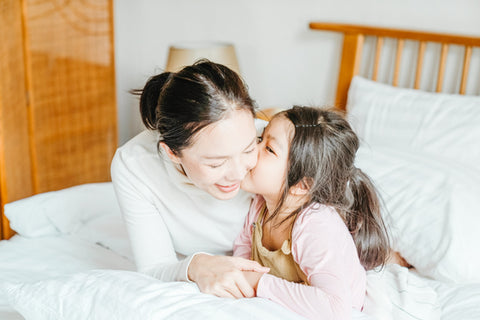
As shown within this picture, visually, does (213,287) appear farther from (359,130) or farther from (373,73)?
(373,73)

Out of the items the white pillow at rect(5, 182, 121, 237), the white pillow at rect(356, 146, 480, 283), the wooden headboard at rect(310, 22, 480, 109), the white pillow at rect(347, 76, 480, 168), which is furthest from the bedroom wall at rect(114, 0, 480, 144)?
the white pillow at rect(5, 182, 121, 237)

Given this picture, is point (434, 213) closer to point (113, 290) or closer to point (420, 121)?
point (420, 121)

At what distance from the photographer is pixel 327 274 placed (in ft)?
3.21

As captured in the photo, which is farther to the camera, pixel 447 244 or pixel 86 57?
pixel 86 57

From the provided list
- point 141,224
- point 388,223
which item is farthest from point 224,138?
point 388,223

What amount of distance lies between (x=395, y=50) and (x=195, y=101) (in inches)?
45.7

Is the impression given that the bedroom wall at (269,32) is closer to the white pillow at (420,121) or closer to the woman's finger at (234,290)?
the white pillow at (420,121)

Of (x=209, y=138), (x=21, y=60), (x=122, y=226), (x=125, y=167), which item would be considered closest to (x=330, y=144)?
(x=209, y=138)

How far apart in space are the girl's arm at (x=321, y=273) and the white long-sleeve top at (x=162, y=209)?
0.86ft

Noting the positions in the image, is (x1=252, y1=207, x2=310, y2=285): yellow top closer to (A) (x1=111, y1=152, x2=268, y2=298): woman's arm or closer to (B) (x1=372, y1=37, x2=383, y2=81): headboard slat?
(A) (x1=111, y1=152, x2=268, y2=298): woman's arm

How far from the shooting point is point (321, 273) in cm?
98

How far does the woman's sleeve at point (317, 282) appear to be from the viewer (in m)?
0.96

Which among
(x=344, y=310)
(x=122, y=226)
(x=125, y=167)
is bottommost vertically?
(x=122, y=226)

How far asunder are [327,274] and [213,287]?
23 centimetres
